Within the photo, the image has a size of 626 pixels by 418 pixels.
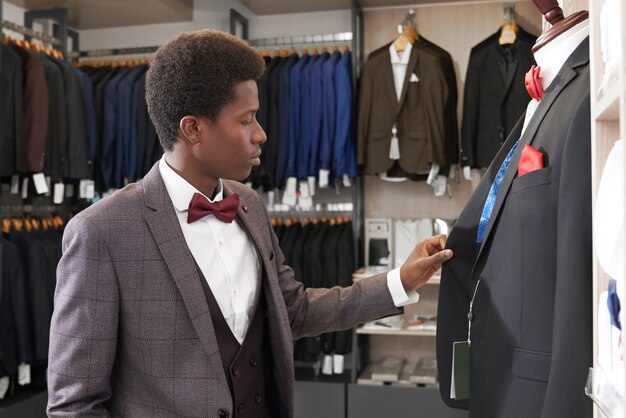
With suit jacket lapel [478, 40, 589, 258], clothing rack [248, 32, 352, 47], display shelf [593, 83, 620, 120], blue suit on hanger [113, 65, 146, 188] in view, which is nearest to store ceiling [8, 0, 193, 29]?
blue suit on hanger [113, 65, 146, 188]

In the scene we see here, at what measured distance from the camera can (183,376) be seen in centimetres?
156

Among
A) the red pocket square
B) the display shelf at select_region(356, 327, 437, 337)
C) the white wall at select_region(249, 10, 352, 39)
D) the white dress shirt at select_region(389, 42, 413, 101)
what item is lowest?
the display shelf at select_region(356, 327, 437, 337)

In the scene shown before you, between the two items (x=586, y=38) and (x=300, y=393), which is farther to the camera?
(x=300, y=393)

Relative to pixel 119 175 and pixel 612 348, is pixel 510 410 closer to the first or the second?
pixel 612 348

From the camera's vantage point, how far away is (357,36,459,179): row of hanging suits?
13.6 ft

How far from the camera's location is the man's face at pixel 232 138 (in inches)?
64.8

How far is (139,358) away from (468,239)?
825 millimetres

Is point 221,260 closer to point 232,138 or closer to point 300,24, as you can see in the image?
point 232,138

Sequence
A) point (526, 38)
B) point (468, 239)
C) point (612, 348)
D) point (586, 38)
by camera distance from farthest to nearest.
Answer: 1. point (526, 38)
2. point (468, 239)
3. point (586, 38)
4. point (612, 348)

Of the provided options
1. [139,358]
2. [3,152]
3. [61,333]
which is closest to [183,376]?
[139,358]

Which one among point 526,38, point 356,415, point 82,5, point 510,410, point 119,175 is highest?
point 82,5

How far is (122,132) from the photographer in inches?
184

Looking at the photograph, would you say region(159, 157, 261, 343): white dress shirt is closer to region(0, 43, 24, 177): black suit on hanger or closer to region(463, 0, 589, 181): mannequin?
region(463, 0, 589, 181): mannequin

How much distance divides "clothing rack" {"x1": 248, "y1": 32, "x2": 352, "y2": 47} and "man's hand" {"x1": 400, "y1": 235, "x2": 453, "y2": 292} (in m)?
2.81
